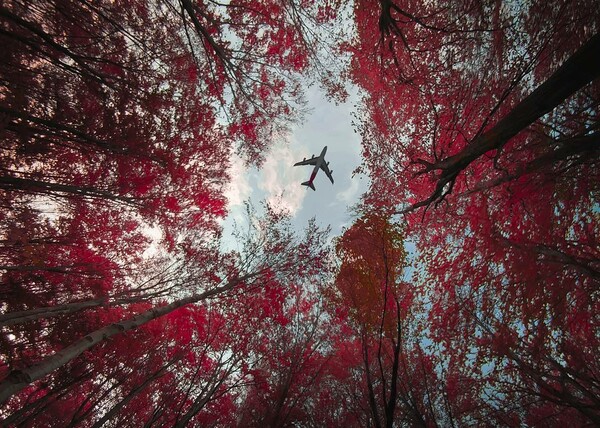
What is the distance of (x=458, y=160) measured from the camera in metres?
4.00

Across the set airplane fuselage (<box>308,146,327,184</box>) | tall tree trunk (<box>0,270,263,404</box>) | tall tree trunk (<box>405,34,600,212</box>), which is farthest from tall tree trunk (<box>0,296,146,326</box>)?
airplane fuselage (<box>308,146,327,184</box>)

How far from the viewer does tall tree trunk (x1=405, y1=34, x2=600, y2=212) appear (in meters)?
3.15

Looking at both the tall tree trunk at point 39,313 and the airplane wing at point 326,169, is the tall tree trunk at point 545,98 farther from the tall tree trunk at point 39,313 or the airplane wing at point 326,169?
the airplane wing at point 326,169

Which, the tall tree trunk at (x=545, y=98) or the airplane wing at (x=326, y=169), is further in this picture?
the airplane wing at (x=326, y=169)

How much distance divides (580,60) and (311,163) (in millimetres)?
19945

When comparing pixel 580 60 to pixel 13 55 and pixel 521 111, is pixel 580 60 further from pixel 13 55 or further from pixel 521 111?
pixel 13 55

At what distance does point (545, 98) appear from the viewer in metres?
3.39

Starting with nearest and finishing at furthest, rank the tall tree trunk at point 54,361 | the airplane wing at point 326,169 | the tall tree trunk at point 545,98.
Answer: the tall tree trunk at point 54,361 < the tall tree trunk at point 545,98 < the airplane wing at point 326,169

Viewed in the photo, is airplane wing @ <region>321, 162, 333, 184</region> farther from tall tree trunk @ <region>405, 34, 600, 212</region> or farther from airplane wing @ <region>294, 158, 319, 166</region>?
tall tree trunk @ <region>405, 34, 600, 212</region>

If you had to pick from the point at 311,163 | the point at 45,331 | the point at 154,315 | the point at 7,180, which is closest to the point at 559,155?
the point at 154,315

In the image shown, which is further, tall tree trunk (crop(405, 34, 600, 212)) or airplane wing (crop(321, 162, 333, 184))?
airplane wing (crop(321, 162, 333, 184))

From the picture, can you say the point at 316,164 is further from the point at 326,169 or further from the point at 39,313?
the point at 39,313

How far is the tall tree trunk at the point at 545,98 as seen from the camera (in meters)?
3.15

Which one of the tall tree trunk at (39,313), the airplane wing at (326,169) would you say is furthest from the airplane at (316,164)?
the tall tree trunk at (39,313)
